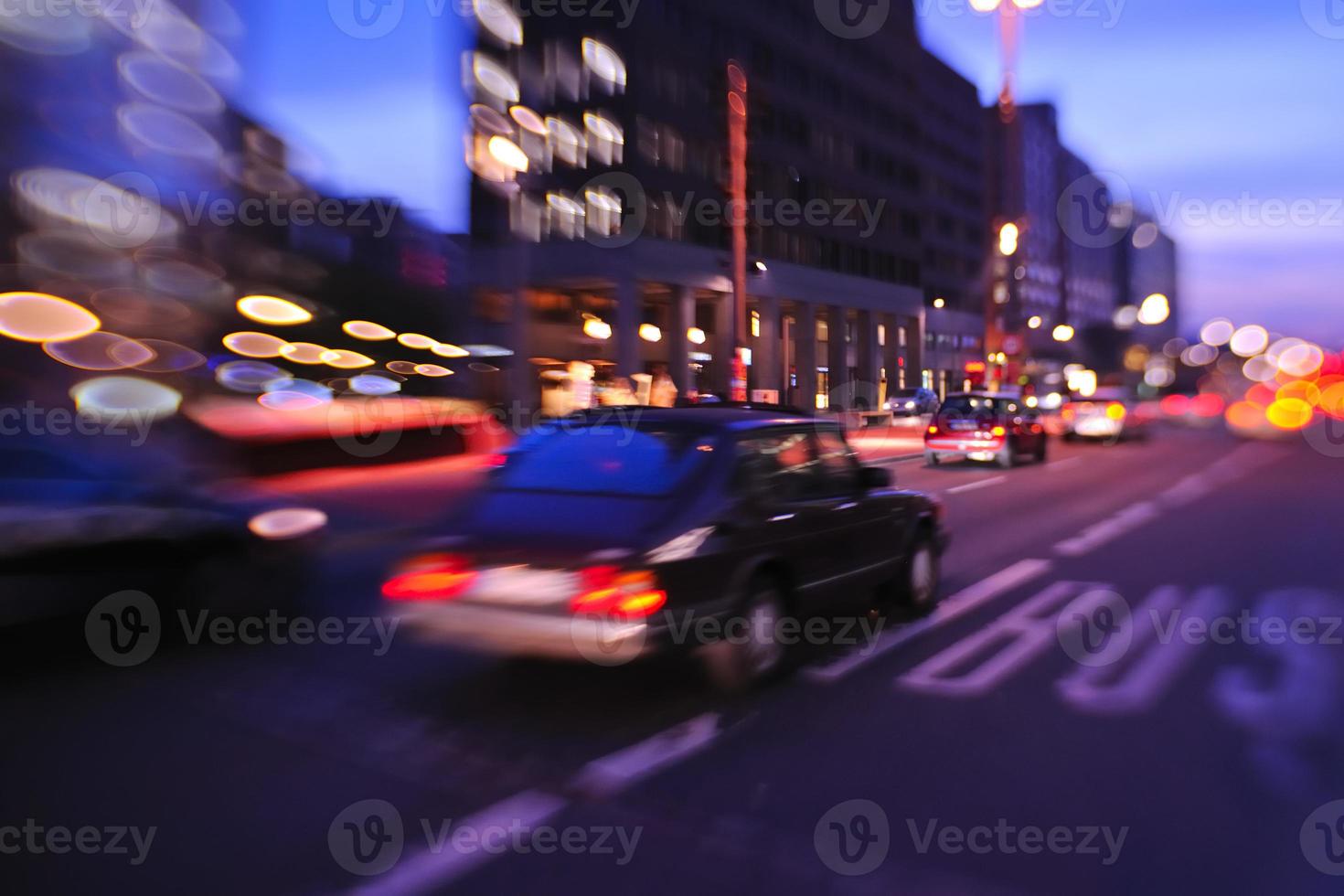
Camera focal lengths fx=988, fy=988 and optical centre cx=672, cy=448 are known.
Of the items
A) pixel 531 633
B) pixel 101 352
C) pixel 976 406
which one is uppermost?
pixel 101 352

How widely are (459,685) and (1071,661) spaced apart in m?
3.74

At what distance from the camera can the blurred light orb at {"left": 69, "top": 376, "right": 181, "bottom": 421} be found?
1429cm

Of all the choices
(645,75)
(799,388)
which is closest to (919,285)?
(799,388)

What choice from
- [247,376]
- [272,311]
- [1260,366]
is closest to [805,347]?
[272,311]

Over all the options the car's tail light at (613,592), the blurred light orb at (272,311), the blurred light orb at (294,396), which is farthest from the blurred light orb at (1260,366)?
the car's tail light at (613,592)

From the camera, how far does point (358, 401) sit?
67.3 feet

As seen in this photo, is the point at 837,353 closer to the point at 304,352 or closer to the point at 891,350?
the point at 891,350

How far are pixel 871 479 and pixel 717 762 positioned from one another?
289 centimetres

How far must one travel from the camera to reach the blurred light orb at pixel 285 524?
7.11 metres

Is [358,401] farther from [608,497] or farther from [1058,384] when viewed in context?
[1058,384]

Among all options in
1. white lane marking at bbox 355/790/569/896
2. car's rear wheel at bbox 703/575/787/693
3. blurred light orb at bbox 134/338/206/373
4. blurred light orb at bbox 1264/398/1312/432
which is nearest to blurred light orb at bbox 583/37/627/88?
blurred light orb at bbox 134/338/206/373

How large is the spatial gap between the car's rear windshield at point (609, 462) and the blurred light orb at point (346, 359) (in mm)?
18810

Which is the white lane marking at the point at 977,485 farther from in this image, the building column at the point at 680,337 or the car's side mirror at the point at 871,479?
the building column at the point at 680,337

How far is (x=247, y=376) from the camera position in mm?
19281
